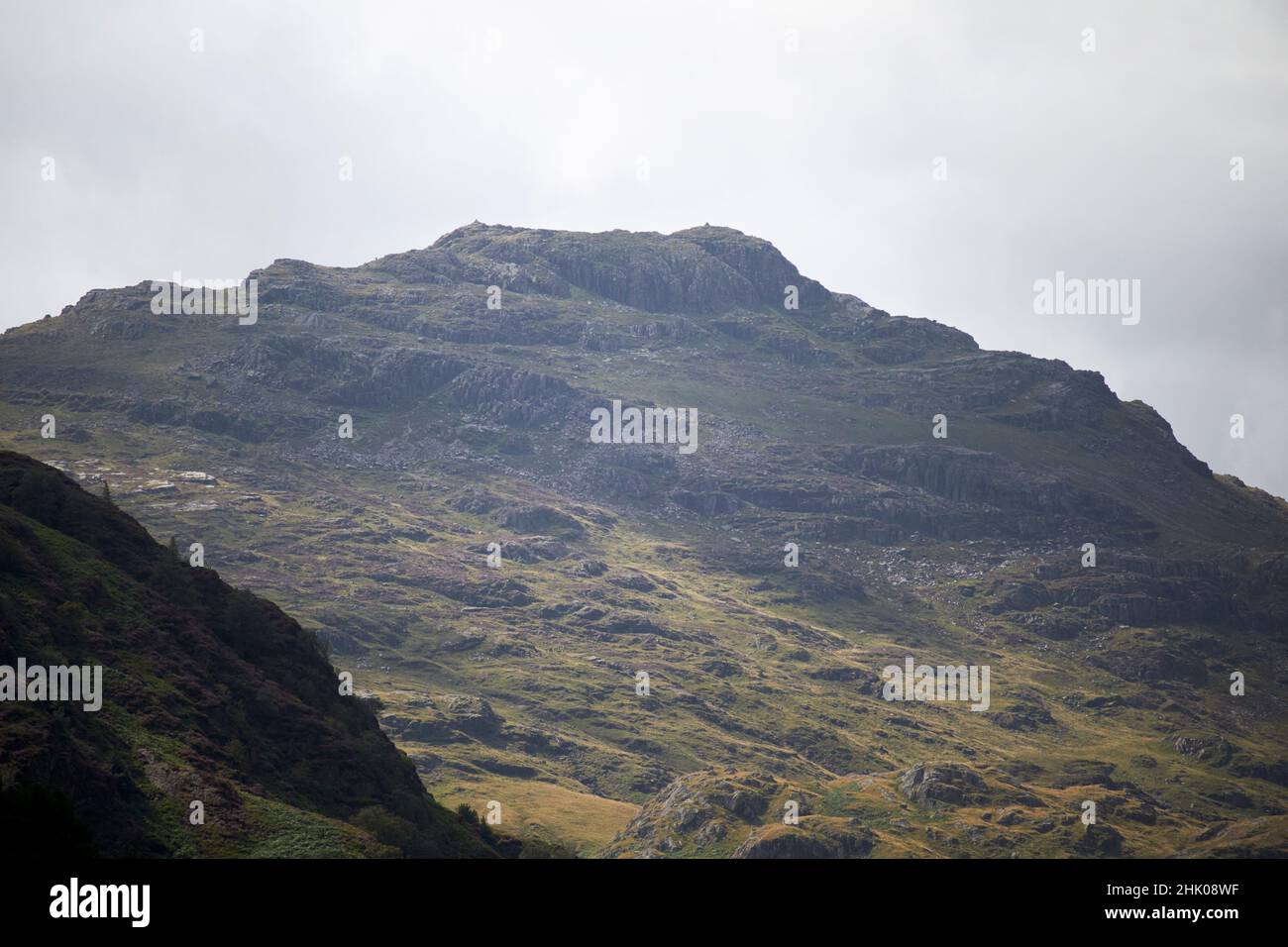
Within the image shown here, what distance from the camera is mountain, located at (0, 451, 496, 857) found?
7712 centimetres

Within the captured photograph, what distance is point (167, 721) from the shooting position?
299 ft

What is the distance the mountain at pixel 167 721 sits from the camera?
77125 mm
